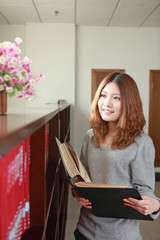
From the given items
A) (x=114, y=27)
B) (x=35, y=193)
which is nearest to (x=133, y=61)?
(x=114, y=27)

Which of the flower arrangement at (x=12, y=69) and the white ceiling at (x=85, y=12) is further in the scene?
the white ceiling at (x=85, y=12)

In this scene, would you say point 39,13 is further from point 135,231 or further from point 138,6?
point 135,231

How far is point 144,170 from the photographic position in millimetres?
1173

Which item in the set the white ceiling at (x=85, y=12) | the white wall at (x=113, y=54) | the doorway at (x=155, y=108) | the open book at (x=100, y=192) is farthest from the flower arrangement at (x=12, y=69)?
the doorway at (x=155, y=108)

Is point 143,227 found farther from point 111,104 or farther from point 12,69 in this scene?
point 12,69

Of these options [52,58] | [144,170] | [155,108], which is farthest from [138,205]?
[155,108]

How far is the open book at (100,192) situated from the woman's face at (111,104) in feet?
0.82

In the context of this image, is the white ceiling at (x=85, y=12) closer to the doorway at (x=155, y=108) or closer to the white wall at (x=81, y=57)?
the white wall at (x=81, y=57)

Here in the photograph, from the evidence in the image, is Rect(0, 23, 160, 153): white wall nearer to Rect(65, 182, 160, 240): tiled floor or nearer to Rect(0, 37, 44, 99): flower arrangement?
Rect(65, 182, 160, 240): tiled floor

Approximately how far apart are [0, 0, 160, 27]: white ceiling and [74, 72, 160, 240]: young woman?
3424 mm

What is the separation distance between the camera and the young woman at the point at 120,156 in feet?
3.88

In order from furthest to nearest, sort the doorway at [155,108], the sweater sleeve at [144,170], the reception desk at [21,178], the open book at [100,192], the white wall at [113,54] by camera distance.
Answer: the doorway at [155,108], the white wall at [113,54], the sweater sleeve at [144,170], the open book at [100,192], the reception desk at [21,178]

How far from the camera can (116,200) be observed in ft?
3.60

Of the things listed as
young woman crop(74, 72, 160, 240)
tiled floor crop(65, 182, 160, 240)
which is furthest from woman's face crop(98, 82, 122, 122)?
tiled floor crop(65, 182, 160, 240)
